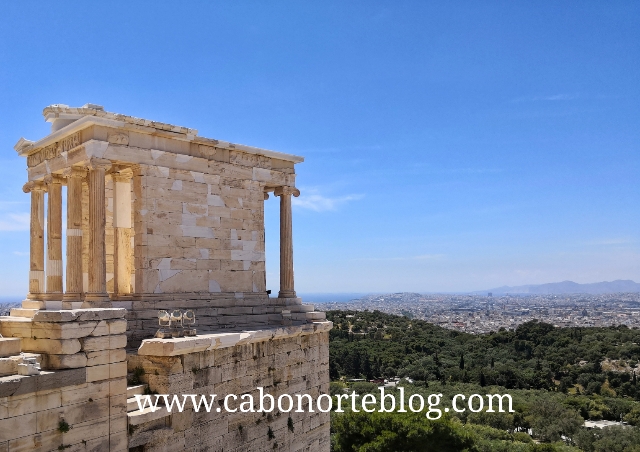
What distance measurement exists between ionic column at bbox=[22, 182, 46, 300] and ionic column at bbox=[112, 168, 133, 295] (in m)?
1.91

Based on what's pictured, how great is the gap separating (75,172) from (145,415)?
6396 millimetres

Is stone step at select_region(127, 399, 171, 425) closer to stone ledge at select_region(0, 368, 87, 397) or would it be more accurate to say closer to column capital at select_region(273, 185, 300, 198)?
stone ledge at select_region(0, 368, 87, 397)

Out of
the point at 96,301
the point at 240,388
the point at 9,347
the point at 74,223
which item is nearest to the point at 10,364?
the point at 9,347

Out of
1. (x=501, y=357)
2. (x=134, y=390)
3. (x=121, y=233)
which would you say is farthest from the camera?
(x=501, y=357)

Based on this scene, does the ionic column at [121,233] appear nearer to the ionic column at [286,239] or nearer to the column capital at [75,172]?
the column capital at [75,172]

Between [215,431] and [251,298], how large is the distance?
4317mm

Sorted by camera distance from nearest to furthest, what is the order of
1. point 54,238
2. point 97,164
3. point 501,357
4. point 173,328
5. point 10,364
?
1. point 10,364
2. point 173,328
3. point 97,164
4. point 54,238
5. point 501,357

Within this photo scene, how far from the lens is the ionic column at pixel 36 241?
14218 millimetres

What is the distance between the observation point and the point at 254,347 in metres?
13.3

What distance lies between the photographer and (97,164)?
41.2 feet

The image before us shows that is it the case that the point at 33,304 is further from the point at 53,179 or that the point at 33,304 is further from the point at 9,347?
the point at 9,347

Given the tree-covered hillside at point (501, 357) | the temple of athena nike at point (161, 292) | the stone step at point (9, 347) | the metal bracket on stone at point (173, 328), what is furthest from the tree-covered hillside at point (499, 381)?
the stone step at point (9, 347)

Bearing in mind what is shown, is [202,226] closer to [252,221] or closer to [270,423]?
[252,221]

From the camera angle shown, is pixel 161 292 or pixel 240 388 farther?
pixel 161 292
